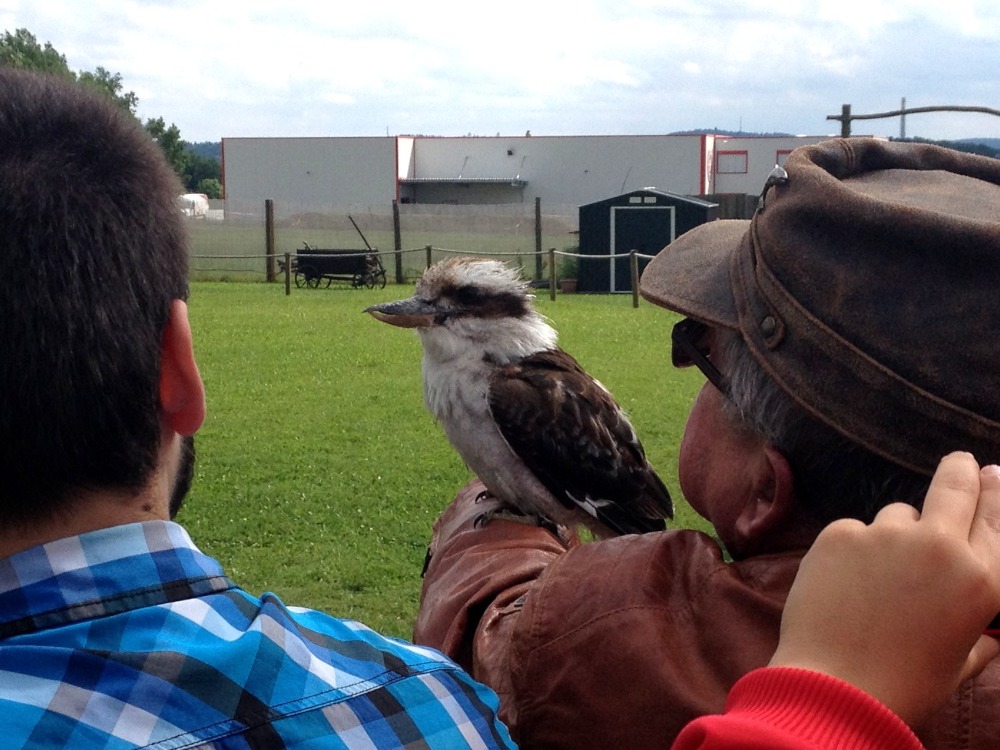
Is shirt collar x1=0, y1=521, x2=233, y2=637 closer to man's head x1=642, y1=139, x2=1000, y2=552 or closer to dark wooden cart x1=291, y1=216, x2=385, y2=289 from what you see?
man's head x1=642, y1=139, x2=1000, y2=552

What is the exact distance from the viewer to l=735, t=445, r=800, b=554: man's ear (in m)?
1.58

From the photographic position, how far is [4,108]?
1.31 metres

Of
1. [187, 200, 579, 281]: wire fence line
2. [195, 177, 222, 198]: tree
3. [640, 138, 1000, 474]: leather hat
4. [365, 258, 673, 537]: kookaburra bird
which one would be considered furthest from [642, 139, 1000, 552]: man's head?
[195, 177, 222, 198]: tree

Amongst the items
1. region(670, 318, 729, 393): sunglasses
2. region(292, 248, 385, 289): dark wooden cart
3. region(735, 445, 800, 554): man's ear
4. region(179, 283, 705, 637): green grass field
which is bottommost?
region(179, 283, 705, 637): green grass field

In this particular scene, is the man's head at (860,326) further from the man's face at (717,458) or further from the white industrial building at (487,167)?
the white industrial building at (487,167)

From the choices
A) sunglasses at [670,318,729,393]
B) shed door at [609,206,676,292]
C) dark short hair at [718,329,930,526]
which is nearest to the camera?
dark short hair at [718,329,930,526]

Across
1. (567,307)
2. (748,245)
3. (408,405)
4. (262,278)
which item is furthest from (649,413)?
(262,278)

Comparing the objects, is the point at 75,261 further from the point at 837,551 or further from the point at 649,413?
the point at 649,413

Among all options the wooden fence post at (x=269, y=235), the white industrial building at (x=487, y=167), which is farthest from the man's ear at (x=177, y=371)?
the white industrial building at (x=487, y=167)

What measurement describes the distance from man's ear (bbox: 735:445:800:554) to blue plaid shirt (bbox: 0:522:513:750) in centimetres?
51

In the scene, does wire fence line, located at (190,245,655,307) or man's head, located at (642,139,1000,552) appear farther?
wire fence line, located at (190,245,655,307)

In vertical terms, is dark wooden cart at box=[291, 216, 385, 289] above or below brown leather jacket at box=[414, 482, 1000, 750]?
below

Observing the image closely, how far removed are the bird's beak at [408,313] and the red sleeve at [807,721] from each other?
328cm

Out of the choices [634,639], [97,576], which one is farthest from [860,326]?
[97,576]
